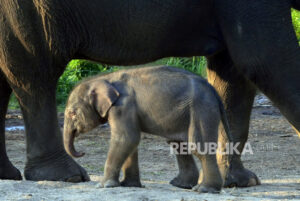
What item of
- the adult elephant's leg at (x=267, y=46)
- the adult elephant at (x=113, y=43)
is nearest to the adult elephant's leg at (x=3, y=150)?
the adult elephant at (x=113, y=43)

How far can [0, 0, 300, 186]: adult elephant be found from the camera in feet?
18.0

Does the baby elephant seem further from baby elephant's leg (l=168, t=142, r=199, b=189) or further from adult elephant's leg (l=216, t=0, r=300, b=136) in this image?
adult elephant's leg (l=216, t=0, r=300, b=136)

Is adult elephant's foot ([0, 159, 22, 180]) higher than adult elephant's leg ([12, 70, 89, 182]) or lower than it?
lower

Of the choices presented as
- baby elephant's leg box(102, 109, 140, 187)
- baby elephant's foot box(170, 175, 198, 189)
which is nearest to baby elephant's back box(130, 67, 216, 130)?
baby elephant's leg box(102, 109, 140, 187)

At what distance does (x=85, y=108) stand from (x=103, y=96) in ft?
0.68

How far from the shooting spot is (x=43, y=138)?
5617 mm

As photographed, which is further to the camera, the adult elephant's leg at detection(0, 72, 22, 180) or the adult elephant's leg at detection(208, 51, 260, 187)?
the adult elephant's leg at detection(208, 51, 260, 187)

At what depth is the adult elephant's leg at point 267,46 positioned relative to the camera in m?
5.55

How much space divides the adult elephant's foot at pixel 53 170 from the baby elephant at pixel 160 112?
54 centimetres

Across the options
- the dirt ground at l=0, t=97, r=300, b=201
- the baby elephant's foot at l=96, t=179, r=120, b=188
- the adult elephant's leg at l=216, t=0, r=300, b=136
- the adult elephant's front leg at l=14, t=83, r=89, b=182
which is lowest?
the dirt ground at l=0, t=97, r=300, b=201

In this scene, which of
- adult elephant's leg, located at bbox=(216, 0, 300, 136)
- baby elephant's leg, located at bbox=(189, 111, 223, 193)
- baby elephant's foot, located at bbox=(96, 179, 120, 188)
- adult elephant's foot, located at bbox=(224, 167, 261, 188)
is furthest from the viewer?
adult elephant's foot, located at bbox=(224, 167, 261, 188)

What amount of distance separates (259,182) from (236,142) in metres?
0.35

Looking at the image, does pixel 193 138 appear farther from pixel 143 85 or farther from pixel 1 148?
pixel 1 148

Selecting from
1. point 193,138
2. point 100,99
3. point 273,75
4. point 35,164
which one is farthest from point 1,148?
point 273,75
